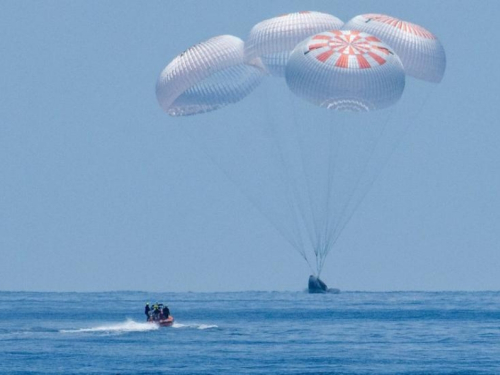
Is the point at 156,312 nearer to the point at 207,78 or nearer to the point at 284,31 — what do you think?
the point at 207,78

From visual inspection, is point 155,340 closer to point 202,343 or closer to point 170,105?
point 202,343

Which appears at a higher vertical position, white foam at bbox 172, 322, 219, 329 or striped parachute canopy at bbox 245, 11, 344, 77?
striped parachute canopy at bbox 245, 11, 344, 77

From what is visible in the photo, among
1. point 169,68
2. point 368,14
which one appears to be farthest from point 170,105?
point 368,14

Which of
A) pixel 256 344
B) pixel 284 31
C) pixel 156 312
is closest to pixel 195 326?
pixel 156 312

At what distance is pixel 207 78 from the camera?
52.5m

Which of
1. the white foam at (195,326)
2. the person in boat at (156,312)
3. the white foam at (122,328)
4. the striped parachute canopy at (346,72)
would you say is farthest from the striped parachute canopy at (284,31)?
the white foam at (195,326)

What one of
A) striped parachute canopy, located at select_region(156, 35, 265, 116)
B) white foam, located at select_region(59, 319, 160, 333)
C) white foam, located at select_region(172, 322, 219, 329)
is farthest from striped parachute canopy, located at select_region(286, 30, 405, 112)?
white foam, located at select_region(172, 322, 219, 329)

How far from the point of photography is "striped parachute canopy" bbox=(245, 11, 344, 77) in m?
47.8

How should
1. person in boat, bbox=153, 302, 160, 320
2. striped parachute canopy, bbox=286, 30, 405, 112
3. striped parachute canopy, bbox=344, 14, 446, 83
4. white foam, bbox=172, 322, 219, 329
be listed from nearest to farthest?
striped parachute canopy, bbox=286, 30, 405, 112
striped parachute canopy, bbox=344, 14, 446, 83
person in boat, bbox=153, 302, 160, 320
white foam, bbox=172, 322, 219, 329

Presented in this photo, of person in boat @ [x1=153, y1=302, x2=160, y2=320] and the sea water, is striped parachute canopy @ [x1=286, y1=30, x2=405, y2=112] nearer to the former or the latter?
the sea water

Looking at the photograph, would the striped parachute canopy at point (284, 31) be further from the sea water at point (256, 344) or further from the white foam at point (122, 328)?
the white foam at point (122, 328)

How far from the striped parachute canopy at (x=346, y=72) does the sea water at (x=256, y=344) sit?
8.83 m

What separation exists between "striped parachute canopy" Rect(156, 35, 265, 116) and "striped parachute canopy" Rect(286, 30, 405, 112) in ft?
12.5

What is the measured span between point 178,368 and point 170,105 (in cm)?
1263
